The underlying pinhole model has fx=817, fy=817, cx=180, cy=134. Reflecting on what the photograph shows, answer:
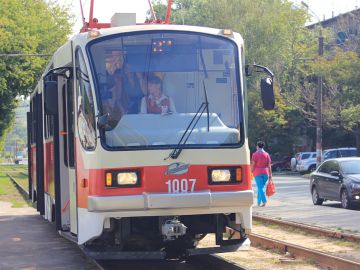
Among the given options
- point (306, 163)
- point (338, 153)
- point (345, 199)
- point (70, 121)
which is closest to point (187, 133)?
point (70, 121)

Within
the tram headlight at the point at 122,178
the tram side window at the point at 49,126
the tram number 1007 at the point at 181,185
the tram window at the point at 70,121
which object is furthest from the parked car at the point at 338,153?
the tram headlight at the point at 122,178

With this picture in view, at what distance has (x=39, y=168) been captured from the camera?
1589 cm

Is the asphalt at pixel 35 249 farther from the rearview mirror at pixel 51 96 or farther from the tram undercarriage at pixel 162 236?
the rearview mirror at pixel 51 96

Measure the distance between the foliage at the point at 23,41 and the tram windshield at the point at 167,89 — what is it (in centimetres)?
2909

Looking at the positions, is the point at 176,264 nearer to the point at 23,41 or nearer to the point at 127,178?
the point at 127,178

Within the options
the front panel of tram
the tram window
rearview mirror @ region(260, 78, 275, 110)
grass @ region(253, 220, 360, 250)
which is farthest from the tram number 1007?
grass @ region(253, 220, 360, 250)

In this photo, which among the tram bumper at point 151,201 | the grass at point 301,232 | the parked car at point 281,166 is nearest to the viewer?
the tram bumper at point 151,201

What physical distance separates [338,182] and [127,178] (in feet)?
43.6

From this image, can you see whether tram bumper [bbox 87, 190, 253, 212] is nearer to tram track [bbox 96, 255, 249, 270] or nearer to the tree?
tram track [bbox 96, 255, 249, 270]

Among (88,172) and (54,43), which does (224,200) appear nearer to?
(88,172)

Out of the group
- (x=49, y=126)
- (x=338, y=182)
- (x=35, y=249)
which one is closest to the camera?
(x=49, y=126)

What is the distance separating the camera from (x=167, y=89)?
1030 centimetres

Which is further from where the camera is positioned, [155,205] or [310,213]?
[310,213]

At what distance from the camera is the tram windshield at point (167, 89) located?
1008 centimetres
